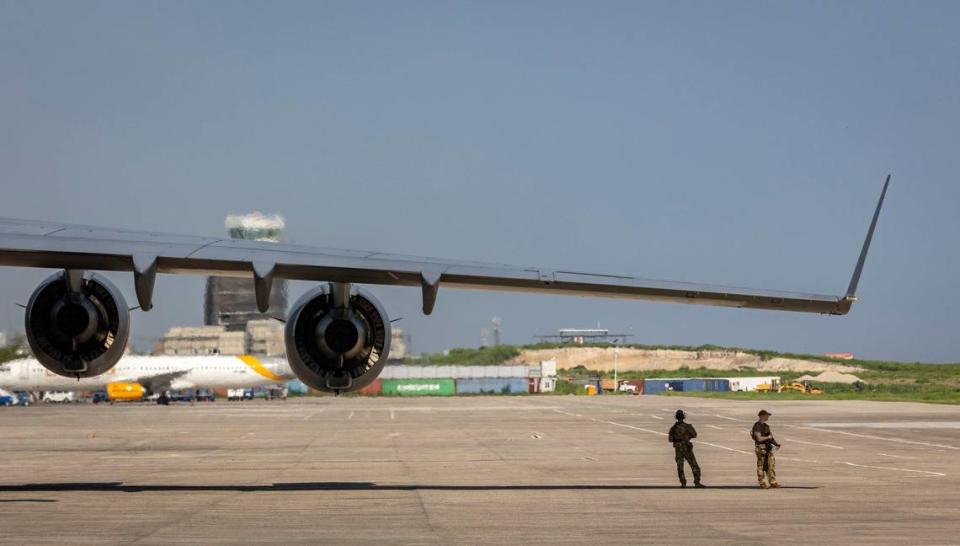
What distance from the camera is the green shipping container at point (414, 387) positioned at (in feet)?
316

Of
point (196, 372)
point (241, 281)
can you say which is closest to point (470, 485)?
point (241, 281)

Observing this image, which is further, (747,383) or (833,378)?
(833,378)

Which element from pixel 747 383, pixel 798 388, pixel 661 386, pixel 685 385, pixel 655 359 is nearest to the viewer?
pixel 798 388

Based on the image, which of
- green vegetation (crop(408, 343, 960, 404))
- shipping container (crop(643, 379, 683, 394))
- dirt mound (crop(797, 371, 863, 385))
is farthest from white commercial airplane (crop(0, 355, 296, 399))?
dirt mound (crop(797, 371, 863, 385))

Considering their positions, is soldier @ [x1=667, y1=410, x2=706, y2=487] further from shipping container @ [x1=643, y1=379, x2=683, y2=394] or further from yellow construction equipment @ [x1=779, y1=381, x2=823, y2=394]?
shipping container @ [x1=643, y1=379, x2=683, y2=394]

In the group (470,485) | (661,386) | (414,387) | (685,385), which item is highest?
(685,385)

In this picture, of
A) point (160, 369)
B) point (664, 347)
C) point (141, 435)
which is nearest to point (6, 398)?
point (160, 369)

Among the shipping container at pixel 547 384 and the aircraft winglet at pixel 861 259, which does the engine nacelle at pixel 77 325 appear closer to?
the aircraft winglet at pixel 861 259

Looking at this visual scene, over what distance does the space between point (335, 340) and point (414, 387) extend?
266 ft

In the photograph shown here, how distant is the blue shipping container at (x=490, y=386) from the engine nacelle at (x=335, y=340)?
82.6 meters

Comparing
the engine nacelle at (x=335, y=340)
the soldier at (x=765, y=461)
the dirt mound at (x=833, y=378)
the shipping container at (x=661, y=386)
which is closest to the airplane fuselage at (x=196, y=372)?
the shipping container at (x=661, y=386)

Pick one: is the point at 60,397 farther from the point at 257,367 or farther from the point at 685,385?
the point at 685,385

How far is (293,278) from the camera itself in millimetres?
15078

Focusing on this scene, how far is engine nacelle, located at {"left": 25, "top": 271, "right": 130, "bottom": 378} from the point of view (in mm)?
15859
